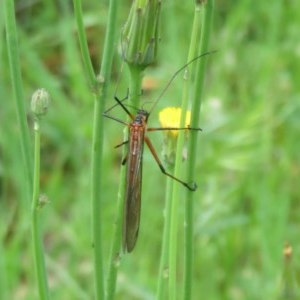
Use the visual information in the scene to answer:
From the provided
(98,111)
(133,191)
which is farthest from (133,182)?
(98,111)

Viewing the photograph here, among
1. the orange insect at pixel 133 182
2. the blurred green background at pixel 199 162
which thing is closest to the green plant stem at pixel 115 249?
the orange insect at pixel 133 182

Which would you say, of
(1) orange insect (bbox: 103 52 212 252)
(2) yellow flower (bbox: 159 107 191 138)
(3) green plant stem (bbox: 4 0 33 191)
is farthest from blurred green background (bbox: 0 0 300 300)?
(3) green plant stem (bbox: 4 0 33 191)

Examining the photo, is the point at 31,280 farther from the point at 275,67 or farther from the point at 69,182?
the point at 275,67

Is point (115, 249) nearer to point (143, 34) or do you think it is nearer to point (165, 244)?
point (165, 244)

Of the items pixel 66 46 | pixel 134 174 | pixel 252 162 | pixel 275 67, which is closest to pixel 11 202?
pixel 66 46

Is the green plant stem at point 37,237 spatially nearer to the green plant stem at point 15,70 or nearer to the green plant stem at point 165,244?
the green plant stem at point 15,70
